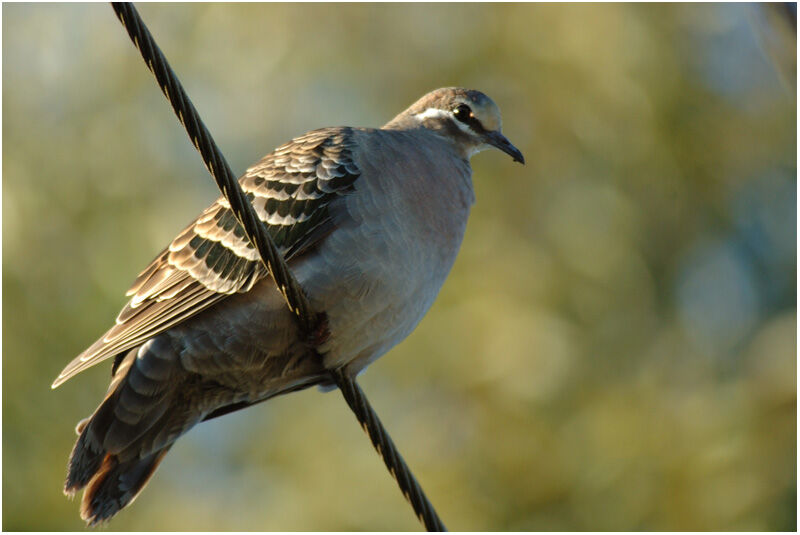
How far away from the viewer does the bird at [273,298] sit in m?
3.60

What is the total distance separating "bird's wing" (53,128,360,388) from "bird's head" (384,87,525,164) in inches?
20.0

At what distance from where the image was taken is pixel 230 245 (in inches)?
149

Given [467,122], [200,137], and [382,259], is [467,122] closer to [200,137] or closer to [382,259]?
[382,259]

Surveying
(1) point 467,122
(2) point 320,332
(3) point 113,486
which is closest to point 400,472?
(2) point 320,332

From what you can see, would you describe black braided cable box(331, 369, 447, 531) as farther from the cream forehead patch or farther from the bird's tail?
the cream forehead patch

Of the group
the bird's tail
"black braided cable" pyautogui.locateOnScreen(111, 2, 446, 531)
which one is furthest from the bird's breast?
the bird's tail

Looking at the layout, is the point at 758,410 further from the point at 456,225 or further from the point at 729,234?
the point at 456,225

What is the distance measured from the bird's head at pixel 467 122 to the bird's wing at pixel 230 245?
507 millimetres

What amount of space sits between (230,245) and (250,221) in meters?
0.95

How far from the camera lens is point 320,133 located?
416cm

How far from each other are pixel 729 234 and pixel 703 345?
43.6 inches

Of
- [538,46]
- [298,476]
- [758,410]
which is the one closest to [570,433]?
[758,410]

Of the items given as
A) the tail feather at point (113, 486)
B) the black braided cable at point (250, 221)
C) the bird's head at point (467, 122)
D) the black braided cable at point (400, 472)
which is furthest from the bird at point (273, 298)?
the black braided cable at point (400, 472)

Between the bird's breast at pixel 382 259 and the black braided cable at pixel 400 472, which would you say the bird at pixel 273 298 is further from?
the black braided cable at pixel 400 472
